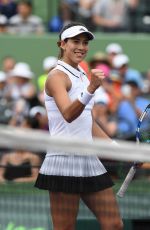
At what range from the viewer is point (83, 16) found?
13031 millimetres

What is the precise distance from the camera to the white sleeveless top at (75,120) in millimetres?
5258

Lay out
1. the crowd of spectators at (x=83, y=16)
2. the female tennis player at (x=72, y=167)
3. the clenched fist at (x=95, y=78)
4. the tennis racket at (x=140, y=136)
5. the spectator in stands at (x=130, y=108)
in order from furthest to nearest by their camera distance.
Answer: the crowd of spectators at (x=83, y=16) < the spectator in stands at (x=130, y=108) < the tennis racket at (x=140, y=136) < the female tennis player at (x=72, y=167) < the clenched fist at (x=95, y=78)

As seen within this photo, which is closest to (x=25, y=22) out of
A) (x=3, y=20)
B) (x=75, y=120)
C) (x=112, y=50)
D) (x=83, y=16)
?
(x=3, y=20)

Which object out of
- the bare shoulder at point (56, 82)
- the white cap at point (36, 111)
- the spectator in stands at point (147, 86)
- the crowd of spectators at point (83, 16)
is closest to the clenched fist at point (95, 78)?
the bare shoulder at point (56, 82)

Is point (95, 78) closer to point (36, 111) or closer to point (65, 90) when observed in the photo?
point (65, 90)

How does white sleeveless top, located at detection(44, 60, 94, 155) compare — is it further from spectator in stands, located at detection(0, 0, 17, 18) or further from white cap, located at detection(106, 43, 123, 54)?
spectator in stands, located at detection(0, 0, 17, 18)

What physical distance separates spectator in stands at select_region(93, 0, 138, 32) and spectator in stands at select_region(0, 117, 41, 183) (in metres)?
4.77

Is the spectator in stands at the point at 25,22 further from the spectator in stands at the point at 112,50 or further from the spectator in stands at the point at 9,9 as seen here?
the spectator in stands at the point at 112,50

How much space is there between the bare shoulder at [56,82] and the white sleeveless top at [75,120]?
0.12 ft

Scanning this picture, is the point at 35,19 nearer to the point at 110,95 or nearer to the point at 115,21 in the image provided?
the point at 115,21

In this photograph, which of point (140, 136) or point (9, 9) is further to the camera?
point (9, 9)

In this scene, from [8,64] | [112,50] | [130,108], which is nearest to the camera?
[130,108]

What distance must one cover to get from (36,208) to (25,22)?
5.90 meters

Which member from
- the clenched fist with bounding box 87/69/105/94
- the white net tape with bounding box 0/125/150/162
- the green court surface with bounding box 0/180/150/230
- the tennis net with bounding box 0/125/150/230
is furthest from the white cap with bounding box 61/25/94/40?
the green court surface with bounding box 0/180/150/230
